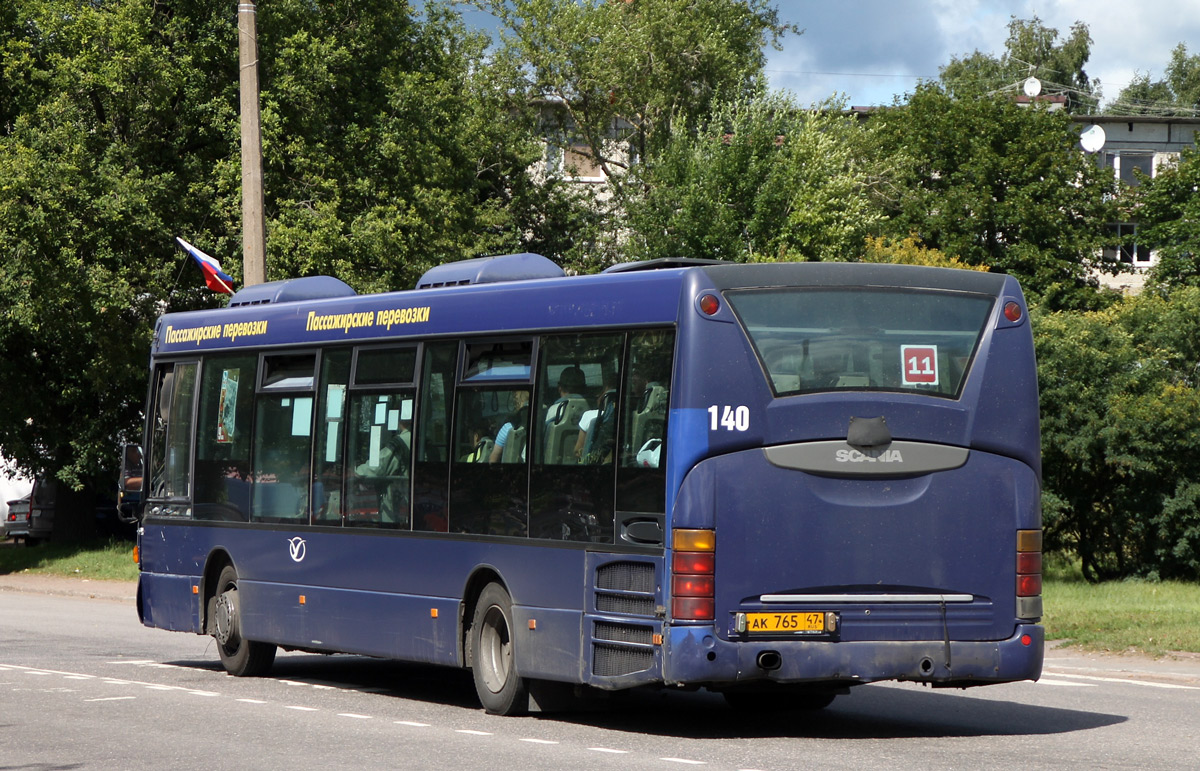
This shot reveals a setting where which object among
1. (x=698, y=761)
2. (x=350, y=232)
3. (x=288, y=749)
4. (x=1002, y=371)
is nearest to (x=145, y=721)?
(x=288, y=749)

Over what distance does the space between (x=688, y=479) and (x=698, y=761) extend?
1655mm

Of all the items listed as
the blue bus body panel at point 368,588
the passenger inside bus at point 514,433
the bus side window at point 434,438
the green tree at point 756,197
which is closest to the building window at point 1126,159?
the green tree at point 756,197

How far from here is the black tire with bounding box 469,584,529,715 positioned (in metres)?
11.9

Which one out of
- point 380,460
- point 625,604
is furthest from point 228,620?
point 625,604

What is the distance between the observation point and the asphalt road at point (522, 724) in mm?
9828

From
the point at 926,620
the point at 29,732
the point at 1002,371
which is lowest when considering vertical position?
the point at 29,732

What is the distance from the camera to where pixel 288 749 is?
10.3 m

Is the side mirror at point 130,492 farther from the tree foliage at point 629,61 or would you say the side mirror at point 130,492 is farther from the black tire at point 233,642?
the tree foliage at point 629,61

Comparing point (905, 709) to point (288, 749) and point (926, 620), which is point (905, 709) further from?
point (288, 749)

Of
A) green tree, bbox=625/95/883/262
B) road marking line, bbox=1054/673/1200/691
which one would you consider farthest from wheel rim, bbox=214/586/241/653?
green tree, bbox=625/95/883/262

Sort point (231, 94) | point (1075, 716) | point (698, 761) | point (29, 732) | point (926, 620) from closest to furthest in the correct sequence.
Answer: point (698, 761) < point (926, 620) < point (29, 732) < point (1075, 716) < point (231, 94)

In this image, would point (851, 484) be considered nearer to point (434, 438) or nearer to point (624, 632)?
point (624, 632)

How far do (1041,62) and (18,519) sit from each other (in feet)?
212

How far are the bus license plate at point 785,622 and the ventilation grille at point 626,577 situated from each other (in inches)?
25.5
